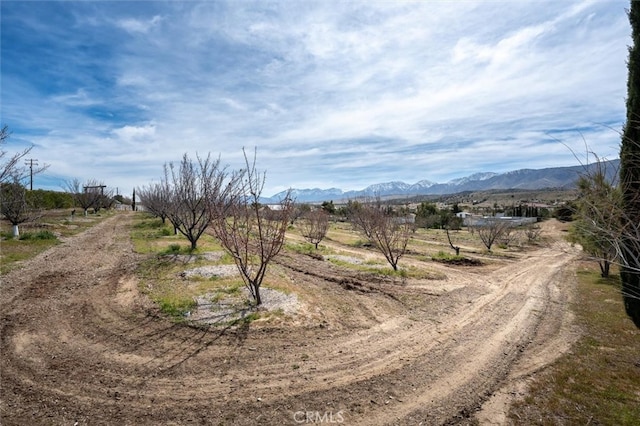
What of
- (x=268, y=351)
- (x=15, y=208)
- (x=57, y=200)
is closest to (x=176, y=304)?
(x=268, y=351)

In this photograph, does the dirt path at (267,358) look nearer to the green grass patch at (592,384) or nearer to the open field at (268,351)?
the open field at (268,351)

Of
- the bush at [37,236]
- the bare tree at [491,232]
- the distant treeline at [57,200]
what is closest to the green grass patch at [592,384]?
the bare tree at [491,232]

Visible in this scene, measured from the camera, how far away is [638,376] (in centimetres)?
626

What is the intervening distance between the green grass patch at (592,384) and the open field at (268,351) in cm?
28

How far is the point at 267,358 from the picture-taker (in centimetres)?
625

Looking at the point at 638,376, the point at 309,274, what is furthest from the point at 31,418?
the point at 309,274

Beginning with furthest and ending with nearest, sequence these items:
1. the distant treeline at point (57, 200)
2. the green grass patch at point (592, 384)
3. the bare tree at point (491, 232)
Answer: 1. the distant treeline at point (57, 200)
2. the bare tree at point (491, 232)
3. the green grass patch at point (592, 384)

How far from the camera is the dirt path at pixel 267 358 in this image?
468 centimetres

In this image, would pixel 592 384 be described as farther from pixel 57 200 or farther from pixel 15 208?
pixel 57 200

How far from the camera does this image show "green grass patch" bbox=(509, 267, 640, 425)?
4891 millimetres

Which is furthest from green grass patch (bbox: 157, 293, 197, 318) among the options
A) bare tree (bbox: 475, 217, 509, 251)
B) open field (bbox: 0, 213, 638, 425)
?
bare tree (bbox: 475, 217, 509, 251)

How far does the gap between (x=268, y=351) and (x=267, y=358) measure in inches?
11.4

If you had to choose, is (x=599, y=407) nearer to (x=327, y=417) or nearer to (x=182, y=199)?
(x=327, y=417)

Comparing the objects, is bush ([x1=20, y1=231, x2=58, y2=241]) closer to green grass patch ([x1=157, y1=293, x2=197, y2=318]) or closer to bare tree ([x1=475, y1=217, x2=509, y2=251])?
green grass patch ([x1=157, y1=293, x2=197, y2=318])
